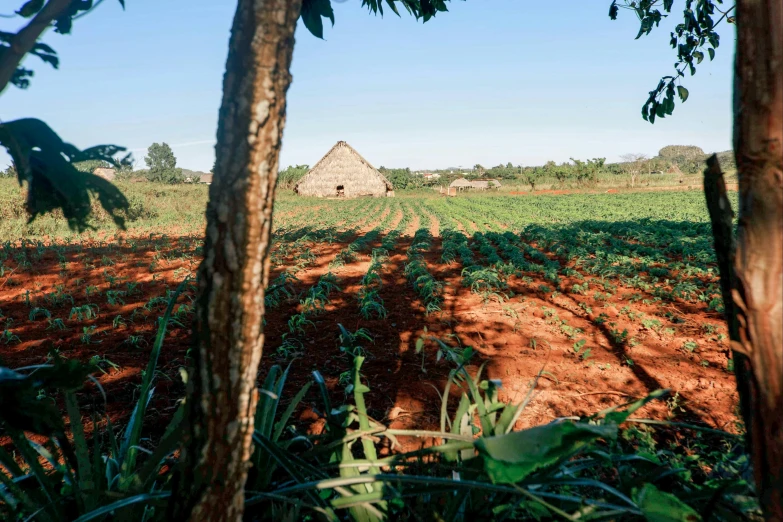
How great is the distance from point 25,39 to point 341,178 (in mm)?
39608

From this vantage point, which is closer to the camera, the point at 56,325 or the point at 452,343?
the point at 452,343

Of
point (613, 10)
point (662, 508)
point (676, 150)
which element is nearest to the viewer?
point (662, 508)

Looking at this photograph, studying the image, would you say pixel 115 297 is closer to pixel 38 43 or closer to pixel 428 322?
pixel 428 322

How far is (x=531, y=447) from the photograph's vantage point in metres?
1.00

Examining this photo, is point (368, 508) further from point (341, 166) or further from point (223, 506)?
point (341, 166)

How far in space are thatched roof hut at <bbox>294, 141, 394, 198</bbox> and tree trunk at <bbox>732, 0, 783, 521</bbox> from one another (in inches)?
1568

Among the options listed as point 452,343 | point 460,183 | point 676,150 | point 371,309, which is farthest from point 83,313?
Answer: point 676,150

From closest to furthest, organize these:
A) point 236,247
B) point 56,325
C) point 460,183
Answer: point 236,247 → point 56,325 → point 460,183

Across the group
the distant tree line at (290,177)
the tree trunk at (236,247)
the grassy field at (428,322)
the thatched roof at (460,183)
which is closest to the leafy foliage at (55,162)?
the tree trunk at (236,247)

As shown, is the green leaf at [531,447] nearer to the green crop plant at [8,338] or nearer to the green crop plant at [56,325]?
the green crop plant at [8,338]

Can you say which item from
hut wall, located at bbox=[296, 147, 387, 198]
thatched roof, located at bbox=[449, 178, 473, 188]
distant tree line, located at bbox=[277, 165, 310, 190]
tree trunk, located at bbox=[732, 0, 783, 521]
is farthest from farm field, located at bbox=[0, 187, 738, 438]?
thatched roof, located at bbox=[449, 178, 473, 188]

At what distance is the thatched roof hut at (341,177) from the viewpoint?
40.3m

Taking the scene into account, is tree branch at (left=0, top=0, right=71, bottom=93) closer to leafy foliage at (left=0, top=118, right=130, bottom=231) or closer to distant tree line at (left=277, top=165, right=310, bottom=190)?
leafy foliage at (left=0, top=118, right=130, bottom=231)

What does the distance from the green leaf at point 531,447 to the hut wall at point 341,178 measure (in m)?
39.9
